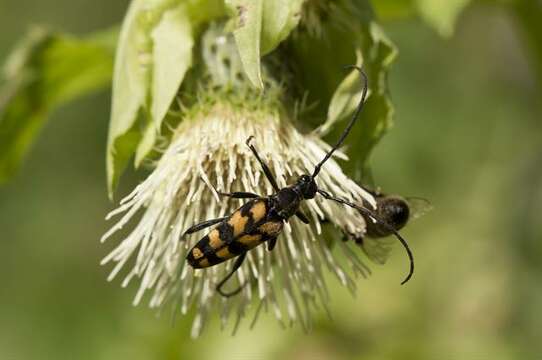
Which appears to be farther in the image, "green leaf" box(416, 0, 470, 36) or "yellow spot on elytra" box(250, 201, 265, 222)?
"green leaf" box(416, 0, 470, 36)

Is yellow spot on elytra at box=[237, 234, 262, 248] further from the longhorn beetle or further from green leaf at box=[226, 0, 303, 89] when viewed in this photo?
green leaf at box=[226, 0, 303, 89]

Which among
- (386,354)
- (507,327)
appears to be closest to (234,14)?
(386,354)

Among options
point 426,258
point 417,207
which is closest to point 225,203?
point 417,207

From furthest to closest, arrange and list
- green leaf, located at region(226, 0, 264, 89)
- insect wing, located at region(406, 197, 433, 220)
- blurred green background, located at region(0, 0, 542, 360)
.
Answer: blurred green background, located at region(0, 0, 542, 360), insect wing, located at region(406, 197, 433, 220), green leaf, located at region(226, 0, 264, 89)

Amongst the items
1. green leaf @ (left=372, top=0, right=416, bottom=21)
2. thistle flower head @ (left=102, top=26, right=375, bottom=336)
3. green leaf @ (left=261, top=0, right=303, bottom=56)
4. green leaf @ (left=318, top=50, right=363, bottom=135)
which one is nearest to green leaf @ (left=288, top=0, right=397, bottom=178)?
green leaf @ (left=318, top=50, right=363, bottom=135)

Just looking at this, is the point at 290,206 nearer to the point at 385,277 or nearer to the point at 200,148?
the point at 200,148

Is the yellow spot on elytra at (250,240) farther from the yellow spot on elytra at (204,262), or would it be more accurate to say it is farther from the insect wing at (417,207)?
the insect wing at (417,207)
